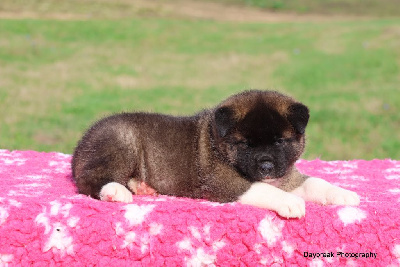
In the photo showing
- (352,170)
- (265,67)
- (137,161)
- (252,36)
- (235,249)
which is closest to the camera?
Answer: (235,249)

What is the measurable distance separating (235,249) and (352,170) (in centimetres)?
315

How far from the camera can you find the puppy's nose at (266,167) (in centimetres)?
483

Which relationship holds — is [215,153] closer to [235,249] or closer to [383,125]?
[235,249]

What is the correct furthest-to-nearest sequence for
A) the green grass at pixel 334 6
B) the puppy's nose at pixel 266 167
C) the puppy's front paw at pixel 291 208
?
the green grass at pixel 334 6 → the puppy's nose at pixel 266 167 → the puppy's front paw at pixel 291 208

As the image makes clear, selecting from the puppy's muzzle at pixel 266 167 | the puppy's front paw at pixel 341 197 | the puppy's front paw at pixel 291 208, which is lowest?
the puppy's front paw at pixel 341 197

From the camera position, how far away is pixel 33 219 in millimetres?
4617

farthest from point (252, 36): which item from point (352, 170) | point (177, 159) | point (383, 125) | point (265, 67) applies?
point (177, 159)

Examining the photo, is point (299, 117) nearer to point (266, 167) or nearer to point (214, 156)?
point (266, 167)

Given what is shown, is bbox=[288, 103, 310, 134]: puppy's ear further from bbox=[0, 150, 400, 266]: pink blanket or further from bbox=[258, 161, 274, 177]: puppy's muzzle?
bbox=[0, 150, 400, 266]: pink blanket

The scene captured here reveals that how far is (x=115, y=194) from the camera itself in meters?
4.89

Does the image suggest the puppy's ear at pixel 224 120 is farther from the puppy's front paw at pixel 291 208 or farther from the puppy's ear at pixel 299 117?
the puppy's front paw at pixel 291 208

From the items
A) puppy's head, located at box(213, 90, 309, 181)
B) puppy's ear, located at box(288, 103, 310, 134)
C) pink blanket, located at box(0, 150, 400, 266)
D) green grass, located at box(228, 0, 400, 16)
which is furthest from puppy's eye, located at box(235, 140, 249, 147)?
green grass, located at box(228, 0, 400, 16)

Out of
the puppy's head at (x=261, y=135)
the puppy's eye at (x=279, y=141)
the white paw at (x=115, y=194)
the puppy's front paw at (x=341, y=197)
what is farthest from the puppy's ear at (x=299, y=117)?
the white paw at (x=115, y=194)

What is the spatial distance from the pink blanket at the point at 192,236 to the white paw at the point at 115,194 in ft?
0.65
